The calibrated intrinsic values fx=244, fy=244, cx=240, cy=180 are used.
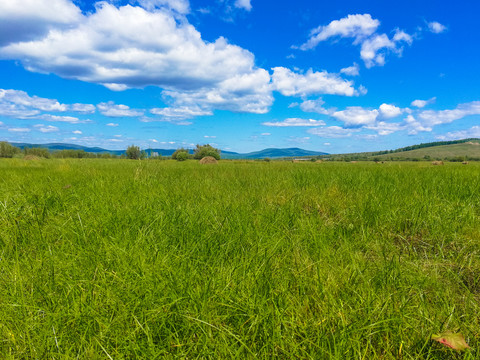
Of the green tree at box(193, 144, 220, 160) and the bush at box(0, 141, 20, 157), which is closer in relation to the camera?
the green tree at box(193, 144, 220, 160)

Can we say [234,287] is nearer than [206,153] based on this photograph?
Yes

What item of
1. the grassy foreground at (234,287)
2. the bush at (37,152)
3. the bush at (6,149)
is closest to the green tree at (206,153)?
the bush at (37,152)

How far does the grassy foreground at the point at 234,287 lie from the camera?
122cm

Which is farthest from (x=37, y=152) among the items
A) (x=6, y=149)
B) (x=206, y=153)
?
(x=206, y=153)

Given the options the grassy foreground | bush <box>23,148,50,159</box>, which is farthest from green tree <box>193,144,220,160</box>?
the grassy foreground

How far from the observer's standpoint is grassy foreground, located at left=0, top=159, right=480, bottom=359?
48.0 inches

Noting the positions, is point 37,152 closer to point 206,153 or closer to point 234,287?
point 206,153

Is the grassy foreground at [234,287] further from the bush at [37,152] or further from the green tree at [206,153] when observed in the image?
the bush at [37,152]

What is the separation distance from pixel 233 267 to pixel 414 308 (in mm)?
1117

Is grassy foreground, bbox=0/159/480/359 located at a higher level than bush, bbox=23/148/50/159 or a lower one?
lower

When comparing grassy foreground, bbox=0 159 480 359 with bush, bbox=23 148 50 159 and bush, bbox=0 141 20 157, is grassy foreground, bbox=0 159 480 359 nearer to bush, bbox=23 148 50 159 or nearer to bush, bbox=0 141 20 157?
bush, bbox=23 148 50 159

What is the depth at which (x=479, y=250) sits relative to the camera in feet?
7.32

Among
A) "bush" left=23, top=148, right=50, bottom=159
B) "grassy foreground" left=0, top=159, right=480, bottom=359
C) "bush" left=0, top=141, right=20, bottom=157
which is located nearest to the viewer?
"grassy foreground" left=0, top=159, right=480, bottom=359

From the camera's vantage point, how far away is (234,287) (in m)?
1.54
